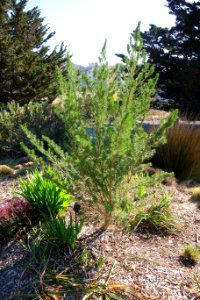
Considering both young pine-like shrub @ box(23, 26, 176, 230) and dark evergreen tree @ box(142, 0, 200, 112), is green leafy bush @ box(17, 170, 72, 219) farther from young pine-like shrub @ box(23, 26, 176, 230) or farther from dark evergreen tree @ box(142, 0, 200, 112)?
dark evergreen tree @ box(142, 0, 200, 112)

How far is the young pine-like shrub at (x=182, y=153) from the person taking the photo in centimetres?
512

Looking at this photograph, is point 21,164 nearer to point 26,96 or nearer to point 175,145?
point 175,145

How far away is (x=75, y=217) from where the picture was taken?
121 inches

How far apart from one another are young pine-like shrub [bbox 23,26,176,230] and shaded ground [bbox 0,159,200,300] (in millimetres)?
273

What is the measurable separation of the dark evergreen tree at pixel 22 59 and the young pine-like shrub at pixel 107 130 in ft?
30.7

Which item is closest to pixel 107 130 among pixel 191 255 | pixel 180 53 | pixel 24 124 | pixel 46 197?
pixel 46 197

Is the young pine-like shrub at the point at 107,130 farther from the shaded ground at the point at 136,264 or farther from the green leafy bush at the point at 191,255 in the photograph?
the green leafy bush at the point at 191,255

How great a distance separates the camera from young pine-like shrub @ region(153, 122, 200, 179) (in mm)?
5117

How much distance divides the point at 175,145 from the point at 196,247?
254 centimetres

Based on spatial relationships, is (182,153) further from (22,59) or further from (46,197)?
(22,59)

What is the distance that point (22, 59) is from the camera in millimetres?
12062

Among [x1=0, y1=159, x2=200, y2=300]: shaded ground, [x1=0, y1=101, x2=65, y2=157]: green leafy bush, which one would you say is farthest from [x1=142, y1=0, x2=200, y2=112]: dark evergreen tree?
[x1=0, y1=159, x2=200, y2=300]: shaded ground

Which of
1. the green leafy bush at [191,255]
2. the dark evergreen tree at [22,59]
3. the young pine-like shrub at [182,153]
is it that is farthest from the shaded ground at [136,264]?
the dark evergreen tree at [22,59]

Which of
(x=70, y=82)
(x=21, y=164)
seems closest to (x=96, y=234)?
(x=70, y=82)
